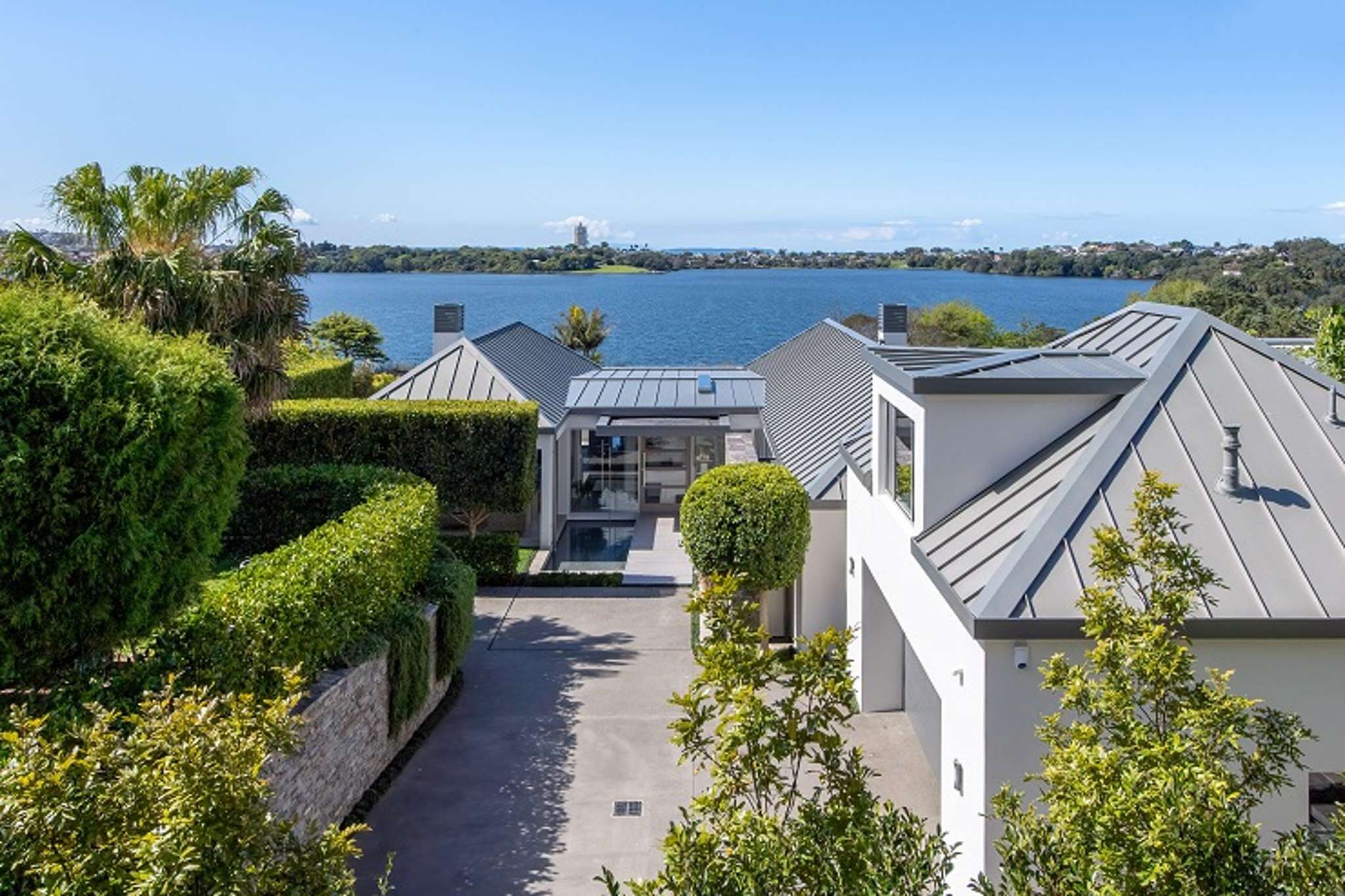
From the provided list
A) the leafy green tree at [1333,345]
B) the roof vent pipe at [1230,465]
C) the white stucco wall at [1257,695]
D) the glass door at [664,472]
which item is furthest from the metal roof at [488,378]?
the white stucco wall at [1257,695]

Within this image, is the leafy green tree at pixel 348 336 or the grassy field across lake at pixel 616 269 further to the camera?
the grassy field across lake at pixel 616 269

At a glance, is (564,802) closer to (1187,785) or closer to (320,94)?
(1187,785)

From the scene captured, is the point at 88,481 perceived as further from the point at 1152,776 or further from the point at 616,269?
the point at 616,269

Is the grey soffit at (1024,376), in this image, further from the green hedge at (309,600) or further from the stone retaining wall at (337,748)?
the stone retaining wall at (337,748)

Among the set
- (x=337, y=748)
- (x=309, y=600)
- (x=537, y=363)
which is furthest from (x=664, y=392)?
(x=309, y=600)

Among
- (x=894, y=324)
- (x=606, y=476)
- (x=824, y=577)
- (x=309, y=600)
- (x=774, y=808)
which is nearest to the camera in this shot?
(x=774, y=808)

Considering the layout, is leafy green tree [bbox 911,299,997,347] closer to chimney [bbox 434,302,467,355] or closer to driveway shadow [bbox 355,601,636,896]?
chimney [bbox 434,302,467,355]
